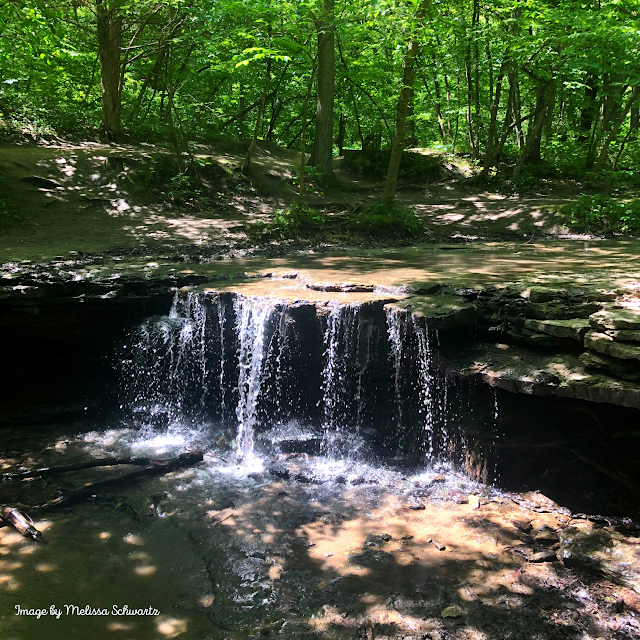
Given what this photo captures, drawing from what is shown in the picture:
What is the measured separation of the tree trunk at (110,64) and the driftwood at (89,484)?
11051mm

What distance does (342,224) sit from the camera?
10844 mm

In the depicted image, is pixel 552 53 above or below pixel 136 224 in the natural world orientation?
above

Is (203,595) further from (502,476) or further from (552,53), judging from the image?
(552,53)

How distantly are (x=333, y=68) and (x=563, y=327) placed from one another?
11346mm

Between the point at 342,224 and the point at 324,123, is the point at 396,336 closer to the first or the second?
the point at 342,224

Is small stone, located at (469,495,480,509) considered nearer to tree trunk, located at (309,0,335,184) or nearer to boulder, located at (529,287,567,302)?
boulder, located at (529,287,567,302)

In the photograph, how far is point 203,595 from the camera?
366cm

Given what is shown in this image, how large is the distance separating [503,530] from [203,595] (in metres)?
2.65

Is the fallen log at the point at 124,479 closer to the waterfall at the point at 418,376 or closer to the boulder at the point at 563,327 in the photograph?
the waterfall at the point at 418,376

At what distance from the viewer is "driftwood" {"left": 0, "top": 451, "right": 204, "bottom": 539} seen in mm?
4375

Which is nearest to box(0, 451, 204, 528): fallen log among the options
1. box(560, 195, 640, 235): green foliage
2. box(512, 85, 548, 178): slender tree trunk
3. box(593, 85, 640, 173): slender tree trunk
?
box(560, 195, 640, 235): green foliage

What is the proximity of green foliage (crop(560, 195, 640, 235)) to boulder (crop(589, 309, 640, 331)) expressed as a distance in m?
6.92

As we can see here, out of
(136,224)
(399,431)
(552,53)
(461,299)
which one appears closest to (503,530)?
(399,431)

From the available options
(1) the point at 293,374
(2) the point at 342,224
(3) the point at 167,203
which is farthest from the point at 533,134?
(1) the point at 293,374
